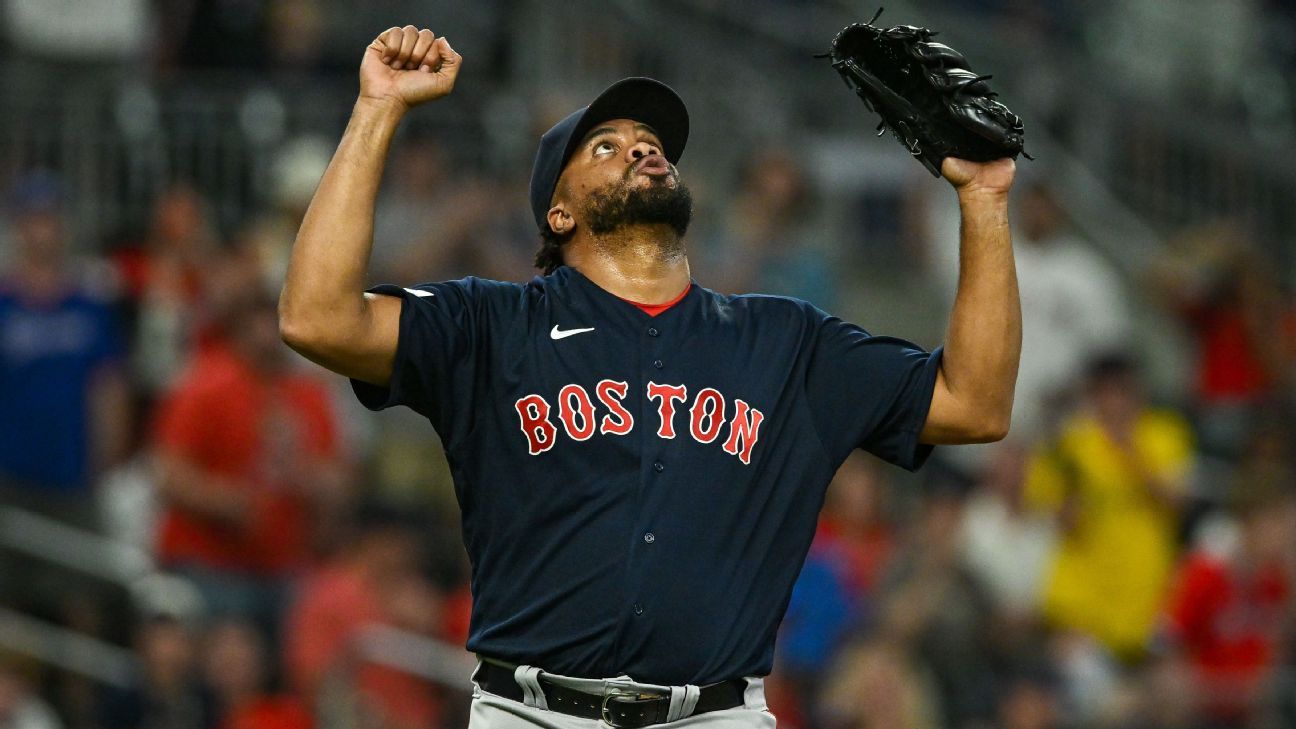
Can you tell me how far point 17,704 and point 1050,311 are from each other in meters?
5.50

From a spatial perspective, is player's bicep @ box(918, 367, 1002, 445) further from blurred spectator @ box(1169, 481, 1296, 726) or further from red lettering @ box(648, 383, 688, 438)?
blurred spectator @ box(1169, 481, 1296, 726)

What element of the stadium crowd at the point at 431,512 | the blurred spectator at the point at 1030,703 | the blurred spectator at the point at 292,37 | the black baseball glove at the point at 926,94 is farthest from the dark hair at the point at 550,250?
the blurred spectator at the point at 292,37

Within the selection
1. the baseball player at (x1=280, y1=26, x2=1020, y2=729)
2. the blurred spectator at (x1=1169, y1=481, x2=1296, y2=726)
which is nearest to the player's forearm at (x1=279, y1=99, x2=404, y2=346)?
the baseball player at (x1=280, y1=26, x2=1020, y2=729)

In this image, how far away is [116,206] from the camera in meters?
10.9

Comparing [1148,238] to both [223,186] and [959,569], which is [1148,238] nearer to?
[959,569]

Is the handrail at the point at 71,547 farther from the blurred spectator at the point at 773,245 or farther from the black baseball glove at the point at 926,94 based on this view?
the black baseball glove at the point at 926,94

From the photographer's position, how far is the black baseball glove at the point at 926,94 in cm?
433

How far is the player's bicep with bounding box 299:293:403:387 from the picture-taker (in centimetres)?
409

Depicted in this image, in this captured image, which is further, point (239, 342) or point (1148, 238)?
point (1148, 238)

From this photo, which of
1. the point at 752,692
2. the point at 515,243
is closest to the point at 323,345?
the point at 752,692

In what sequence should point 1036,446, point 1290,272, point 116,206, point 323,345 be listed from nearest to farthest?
1. point 323,345
2. point 1036,446
3. point 116,206
4. point 1290,272

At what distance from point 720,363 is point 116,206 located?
731 centimetres

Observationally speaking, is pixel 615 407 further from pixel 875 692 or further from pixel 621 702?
pixel 875 692

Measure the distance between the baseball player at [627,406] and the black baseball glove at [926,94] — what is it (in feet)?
0.21
